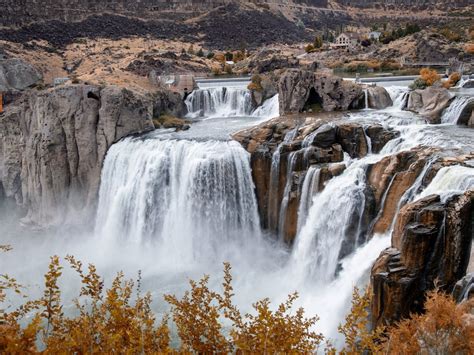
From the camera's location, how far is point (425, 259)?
13.6 metres

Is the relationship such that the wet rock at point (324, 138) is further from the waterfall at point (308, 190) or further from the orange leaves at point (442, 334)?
the orange leaves at point (442, 334)

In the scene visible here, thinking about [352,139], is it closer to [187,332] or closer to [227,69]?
[187,332]

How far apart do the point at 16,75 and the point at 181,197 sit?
93.3ft

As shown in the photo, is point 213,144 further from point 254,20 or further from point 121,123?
point 254,20

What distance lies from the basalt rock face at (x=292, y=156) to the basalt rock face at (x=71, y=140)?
394 inches

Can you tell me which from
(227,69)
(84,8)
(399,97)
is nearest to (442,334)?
(399,97)

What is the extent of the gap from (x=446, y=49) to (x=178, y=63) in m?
31.6

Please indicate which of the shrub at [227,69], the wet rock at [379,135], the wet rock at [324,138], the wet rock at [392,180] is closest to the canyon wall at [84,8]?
the shrub at [227,69]

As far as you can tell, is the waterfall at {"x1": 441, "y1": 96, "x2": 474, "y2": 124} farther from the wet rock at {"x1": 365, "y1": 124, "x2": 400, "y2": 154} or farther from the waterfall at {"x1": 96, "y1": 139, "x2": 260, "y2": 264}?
the waterfall at {"x1": 96, "y1": 139, "x2": 260, "y2": 264}

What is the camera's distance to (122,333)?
6949mm

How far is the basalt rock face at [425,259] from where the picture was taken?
1319cm

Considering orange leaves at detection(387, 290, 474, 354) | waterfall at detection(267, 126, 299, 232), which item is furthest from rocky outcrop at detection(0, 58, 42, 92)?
orange leaves at detection(387, 290, 474, 354)

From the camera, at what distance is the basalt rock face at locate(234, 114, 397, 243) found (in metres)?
23.1

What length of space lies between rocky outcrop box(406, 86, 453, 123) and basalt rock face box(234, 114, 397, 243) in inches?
Answer: 177
